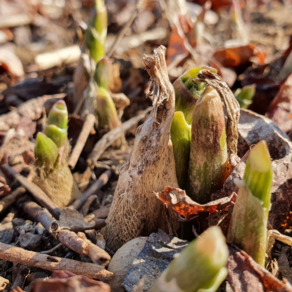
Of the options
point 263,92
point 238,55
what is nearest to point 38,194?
point 263,92

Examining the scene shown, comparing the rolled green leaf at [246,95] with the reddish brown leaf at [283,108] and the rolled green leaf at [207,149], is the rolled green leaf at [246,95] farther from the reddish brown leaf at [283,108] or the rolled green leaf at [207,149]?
the rolled green leaf at [207,149]

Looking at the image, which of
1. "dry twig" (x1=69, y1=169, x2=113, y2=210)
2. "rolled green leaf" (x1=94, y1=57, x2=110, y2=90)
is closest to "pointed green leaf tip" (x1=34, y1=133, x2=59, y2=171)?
"dry twig" (x1=69, y1=169, x2=113, y2=210)

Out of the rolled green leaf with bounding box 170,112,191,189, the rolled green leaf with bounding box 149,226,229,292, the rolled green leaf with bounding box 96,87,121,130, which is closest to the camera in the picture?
the rolled green leaf with bounding box 149,226,229,292

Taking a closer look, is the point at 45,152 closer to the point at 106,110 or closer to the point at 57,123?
the point at 57,123

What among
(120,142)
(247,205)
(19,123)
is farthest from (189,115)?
(19,123)

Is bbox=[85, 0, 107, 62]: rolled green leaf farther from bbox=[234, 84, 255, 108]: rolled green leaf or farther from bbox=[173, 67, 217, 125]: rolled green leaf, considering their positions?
bbox=[173, 67, 217, 125]: rolled green leaf

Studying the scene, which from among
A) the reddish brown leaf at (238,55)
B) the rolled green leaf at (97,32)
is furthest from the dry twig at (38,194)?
the reddish brown leaf at (238,55)
